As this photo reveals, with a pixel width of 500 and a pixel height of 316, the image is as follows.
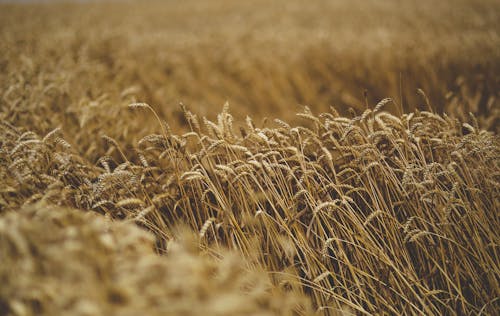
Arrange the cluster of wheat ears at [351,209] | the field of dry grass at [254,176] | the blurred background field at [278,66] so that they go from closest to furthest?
the field of dry grass at [254,176], the cluster of wheat ears at [351,209], the blurred background field at [278,66]

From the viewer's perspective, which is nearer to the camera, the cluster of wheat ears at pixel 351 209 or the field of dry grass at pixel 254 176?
the field of dry grass at pixel 254 176

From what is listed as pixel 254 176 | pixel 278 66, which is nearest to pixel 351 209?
pixel 254 176

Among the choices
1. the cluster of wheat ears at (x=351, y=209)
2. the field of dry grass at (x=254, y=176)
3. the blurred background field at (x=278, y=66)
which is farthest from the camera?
the blurred background field at (x=278, y=66)

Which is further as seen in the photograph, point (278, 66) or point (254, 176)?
point (278, 66)

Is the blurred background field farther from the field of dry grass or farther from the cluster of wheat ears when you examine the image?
the cluster of wheat ears

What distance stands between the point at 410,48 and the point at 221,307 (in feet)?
15.7

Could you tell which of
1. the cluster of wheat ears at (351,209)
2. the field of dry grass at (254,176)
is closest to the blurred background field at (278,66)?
the field of dry grass at (254,176)

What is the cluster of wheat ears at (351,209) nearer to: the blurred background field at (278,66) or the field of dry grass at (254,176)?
the field of dry grass at (254,176)

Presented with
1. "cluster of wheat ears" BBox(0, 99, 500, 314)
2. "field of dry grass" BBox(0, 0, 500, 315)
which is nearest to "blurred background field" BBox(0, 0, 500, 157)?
"field of dry grass" BBox(0, 0, 500, 315)

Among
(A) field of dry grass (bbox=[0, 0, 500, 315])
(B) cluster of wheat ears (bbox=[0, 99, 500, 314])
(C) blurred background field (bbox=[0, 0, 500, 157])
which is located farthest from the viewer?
(C) blurred background field (bbox=[0, 0, 500, 157])

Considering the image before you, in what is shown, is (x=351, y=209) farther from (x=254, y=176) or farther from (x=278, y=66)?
(x=278, y=66)

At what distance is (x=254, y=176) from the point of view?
64.1 inches

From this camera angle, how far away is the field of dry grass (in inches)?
37.2

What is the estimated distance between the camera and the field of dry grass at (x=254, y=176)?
946 mm
